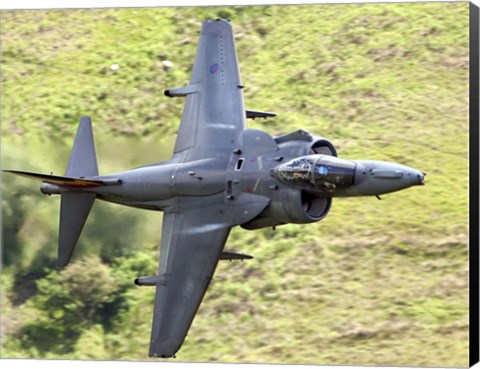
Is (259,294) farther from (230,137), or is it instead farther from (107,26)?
(107,26)

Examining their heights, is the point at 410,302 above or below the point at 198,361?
above

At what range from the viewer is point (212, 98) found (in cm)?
2791

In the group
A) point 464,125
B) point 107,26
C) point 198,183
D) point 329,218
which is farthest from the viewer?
point 107,26

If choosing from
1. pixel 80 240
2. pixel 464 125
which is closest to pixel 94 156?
pixel 80 240

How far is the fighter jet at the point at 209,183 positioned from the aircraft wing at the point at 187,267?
0.02m

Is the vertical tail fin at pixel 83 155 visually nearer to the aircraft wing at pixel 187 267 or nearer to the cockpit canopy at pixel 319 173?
the aircraft wing at pixel 187 267

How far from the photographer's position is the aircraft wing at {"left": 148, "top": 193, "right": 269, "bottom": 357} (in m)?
26.3

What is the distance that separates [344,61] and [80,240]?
6.81m

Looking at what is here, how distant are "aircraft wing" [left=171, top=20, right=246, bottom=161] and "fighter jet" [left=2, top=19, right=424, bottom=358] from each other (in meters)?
0.02

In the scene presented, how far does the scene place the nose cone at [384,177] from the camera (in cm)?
2341

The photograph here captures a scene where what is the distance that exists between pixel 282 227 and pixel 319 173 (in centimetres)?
650

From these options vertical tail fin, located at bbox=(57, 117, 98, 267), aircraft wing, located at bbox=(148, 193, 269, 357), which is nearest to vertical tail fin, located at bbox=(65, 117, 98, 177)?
vertical tail fin, located at bbox=(57, 117, 98, 267)

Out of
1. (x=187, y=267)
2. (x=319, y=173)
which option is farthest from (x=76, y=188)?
(x=319, y=173)

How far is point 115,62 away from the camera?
1278 inches
